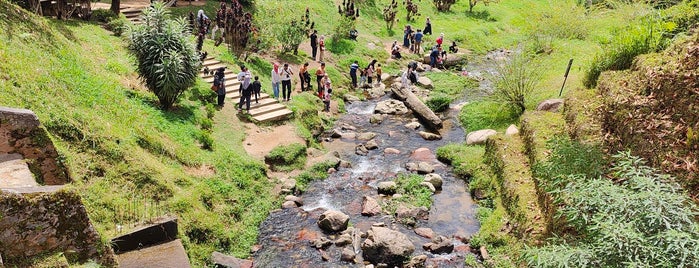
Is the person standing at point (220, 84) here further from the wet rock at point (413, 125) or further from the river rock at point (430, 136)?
the river rock at point (430, 136)

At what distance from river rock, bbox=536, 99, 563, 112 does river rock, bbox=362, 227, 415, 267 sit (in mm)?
9077

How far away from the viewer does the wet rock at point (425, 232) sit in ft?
44.5

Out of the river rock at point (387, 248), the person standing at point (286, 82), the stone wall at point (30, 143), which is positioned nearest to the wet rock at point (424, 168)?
the river rock at point (387, 248)

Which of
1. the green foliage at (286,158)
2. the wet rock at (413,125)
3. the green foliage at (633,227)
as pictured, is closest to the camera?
the green foliage at (633,227)

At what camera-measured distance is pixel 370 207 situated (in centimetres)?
1475

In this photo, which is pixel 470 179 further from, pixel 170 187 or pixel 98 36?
pixel 98 36

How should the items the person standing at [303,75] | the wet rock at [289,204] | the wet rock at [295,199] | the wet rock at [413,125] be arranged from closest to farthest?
the wet rock at [289,204] < the wet rock at [295,199] < the wet rock at [413,125] < the person standing at [303,75]

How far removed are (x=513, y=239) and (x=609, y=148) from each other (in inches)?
129

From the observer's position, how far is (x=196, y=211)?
12484mm

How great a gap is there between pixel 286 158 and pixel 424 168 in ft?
16.2

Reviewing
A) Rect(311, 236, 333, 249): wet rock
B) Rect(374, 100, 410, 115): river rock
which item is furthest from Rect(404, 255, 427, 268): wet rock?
Rect(374, 100, 410, 115): river rock

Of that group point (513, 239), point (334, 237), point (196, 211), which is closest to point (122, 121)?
point (196, 211)

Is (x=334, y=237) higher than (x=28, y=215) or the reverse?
the reverse

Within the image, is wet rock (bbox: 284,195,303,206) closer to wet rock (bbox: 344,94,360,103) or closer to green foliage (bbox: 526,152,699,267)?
green foliage (bbox: 526,152,699,267)
